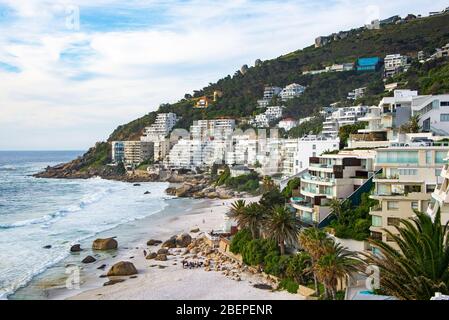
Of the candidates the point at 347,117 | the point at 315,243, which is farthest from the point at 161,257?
the point at 347,117

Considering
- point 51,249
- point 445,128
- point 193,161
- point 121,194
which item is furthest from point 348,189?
point 193,161

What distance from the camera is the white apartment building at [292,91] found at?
8088cm

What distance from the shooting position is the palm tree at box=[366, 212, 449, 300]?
648cm

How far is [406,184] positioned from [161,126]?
233 ft

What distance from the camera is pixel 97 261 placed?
20031 mm

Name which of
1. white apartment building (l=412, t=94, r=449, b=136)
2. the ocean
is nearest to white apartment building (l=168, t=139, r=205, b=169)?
the ocean

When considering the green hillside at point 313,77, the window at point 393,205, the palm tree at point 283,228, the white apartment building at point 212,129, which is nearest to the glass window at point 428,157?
the window at point 393,205

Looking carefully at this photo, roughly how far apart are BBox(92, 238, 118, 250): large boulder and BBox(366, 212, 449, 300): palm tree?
16.4 meters

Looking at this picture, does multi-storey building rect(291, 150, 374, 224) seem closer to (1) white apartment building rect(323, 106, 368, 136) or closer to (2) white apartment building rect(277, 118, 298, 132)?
(1) white apartment building rect(323, 106, 368, 136)

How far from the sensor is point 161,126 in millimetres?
83188

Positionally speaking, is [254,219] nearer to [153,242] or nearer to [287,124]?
[153,242]

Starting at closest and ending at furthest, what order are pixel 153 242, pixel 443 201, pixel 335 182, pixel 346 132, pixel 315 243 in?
pixel 443 201
pixel 315 243
pixel 335 182
pixel 153 242
pixel 346 132

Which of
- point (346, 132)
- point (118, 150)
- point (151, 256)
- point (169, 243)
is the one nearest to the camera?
point (151, 256)

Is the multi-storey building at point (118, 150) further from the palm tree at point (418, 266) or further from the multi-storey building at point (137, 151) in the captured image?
the palm tree at point (418, 266)
